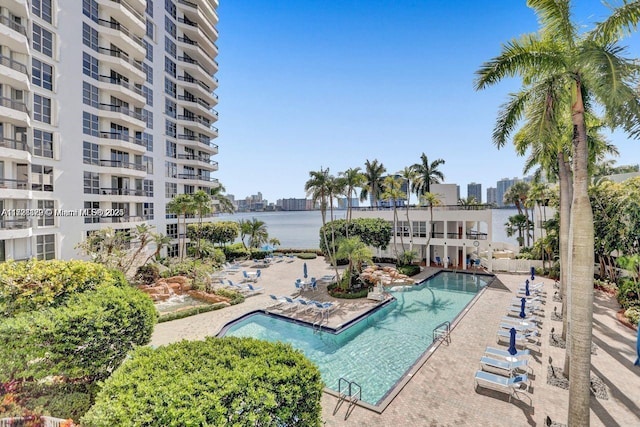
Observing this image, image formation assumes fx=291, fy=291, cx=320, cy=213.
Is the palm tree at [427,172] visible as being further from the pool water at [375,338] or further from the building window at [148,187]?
the building window at [148,187]

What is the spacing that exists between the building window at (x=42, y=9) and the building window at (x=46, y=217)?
536 inches

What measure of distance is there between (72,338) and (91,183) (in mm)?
23051

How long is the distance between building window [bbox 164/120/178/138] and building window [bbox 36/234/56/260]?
19168 millimetres

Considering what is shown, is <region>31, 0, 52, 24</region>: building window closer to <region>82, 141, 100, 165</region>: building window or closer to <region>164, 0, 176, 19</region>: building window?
<region>82, 141, 100, 165</region>: building window

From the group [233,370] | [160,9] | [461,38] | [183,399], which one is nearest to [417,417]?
[233,370]

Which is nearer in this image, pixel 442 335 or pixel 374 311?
pixel 442 335

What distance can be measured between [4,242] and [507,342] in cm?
2986

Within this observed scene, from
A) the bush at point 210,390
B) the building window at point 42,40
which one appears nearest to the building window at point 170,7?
the building window at point 42,40

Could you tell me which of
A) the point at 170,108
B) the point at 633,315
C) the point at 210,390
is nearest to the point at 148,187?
the point at 170,108

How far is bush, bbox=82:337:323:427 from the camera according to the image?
5.29m

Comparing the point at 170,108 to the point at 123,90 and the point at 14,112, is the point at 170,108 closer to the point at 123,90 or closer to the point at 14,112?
the point at 123,90

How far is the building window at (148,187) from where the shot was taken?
32875 millimetres

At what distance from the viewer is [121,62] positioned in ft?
89.2

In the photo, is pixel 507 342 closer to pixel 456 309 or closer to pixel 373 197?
pixel 456 309
